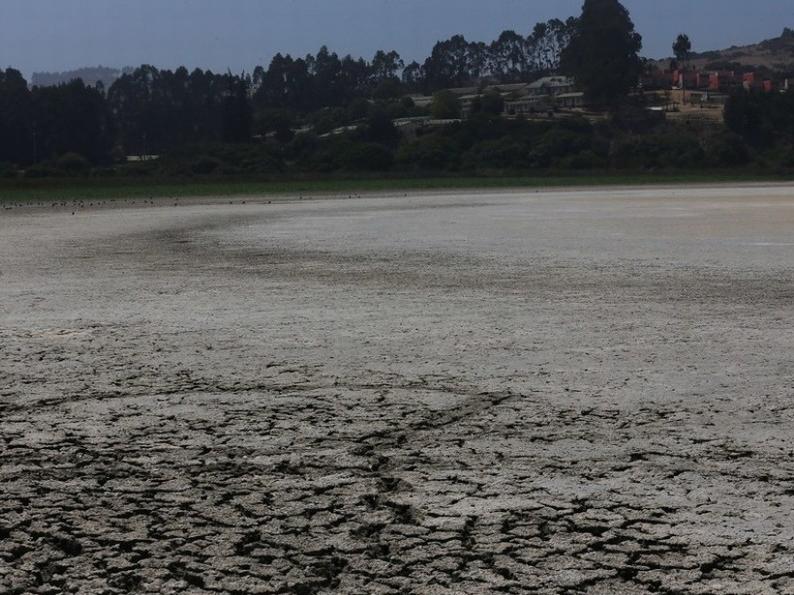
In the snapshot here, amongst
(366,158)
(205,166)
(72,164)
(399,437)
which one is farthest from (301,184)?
(399,437)

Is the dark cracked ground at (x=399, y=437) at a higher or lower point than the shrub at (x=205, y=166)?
lower

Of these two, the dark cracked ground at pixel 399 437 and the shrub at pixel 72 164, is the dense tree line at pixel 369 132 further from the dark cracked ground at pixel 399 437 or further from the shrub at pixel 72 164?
the dark cracked ground at pixel 399 437

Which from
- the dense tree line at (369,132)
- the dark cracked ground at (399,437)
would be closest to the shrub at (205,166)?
the dense tree line at (369,132)

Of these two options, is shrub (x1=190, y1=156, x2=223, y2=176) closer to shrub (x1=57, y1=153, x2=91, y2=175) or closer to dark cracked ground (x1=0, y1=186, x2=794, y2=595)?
shrub (x1=57, y1=153, x2=91, y2=175)

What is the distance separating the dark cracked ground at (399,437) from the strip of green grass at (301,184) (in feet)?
168

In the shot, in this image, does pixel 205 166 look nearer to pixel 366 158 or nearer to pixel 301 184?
pixel 366 158

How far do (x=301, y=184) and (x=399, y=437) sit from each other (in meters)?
72.1

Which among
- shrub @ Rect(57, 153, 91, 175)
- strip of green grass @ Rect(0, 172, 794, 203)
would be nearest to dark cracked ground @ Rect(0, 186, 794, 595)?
strip of green grass @ Rect(0, 172, 794, 203)

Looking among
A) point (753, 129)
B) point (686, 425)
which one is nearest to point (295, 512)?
point (686, 425)

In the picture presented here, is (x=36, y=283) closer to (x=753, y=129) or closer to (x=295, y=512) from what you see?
(x=295, y=512)

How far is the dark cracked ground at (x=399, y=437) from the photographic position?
159 inches

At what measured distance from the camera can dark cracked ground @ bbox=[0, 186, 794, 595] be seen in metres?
4.04

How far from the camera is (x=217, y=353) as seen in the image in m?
8.72

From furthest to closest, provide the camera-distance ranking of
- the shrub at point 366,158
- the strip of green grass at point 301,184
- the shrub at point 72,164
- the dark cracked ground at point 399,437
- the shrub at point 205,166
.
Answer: the shrub at point 366,158, the shrub at point 205,166, the shrub at point 72,164, the strip of green grass at point 301,184, the dark cracked ground at point 399,437
